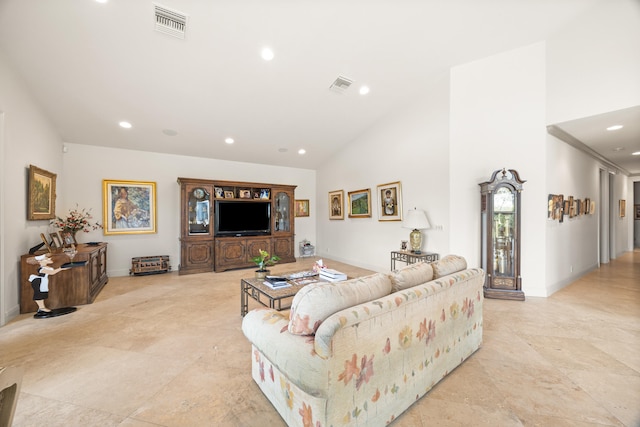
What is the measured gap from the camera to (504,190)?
12.6ft

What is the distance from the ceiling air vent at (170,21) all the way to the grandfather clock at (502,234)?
455cm

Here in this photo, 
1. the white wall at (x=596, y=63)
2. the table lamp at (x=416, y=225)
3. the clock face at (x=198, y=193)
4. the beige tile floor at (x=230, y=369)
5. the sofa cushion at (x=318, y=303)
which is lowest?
the beige tile floor at (x=230, y=369)

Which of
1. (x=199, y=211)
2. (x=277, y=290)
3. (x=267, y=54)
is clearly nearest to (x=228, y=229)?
(x=199, y=211)

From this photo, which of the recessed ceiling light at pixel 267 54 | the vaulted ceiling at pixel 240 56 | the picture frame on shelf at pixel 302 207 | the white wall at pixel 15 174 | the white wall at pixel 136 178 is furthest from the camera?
the picture frame on shelf at pixel 302 207

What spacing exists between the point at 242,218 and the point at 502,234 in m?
5.29

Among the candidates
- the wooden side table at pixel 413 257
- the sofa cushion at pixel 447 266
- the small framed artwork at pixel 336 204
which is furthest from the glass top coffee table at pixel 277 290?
the small framed artwork at pixel 336 204

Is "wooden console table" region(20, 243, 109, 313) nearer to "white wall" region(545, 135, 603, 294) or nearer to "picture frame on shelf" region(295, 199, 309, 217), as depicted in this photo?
"picture frame on shelf" region(295, 199, 309, 217)

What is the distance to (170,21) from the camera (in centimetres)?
281

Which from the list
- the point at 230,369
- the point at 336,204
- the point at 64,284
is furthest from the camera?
the point at 336,204

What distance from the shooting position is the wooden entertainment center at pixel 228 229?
18.2ft

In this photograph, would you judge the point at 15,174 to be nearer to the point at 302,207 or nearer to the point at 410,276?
the point at 410,276

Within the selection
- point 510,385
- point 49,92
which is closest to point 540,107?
point 510,385

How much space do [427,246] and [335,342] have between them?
395 centimetres

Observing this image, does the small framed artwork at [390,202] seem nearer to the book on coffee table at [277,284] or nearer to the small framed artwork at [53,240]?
the book on coffee table at [277,284]
